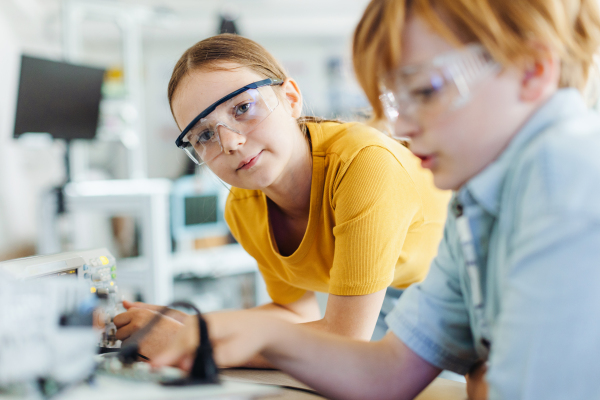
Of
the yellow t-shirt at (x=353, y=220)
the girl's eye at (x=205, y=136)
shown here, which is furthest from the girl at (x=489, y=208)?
the girl's eye at (x=205, y=136)

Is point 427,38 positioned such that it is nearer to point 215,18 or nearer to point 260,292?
point 260,292

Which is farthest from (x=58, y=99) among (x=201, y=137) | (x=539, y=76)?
(x=539, y=76)

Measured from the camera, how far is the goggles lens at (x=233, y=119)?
0.95 m

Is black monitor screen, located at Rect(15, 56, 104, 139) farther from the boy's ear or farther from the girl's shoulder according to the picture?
the boy's ear

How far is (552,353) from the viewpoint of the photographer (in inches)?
16.9

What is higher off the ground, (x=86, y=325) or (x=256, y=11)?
(x=256, y=11)

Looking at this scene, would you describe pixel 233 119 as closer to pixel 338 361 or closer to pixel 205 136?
pixel 205 136

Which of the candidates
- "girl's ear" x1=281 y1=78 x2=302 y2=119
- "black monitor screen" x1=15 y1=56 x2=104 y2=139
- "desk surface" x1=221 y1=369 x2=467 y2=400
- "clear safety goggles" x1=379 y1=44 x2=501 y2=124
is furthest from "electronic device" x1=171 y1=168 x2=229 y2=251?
"clear safety goggles" x1=379 y1=44 x2=501 y2=124

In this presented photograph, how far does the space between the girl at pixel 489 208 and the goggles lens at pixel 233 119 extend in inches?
15.1

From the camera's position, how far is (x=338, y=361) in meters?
0.67

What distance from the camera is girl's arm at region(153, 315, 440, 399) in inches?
25.3

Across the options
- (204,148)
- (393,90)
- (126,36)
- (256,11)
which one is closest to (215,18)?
(256,11)

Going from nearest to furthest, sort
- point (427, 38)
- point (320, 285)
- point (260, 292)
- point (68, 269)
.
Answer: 1. point (427, 38)
2. point (68, 269)
3. point (320, 285)
4. point (260, 292)

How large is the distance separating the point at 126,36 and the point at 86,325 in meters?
2.88
